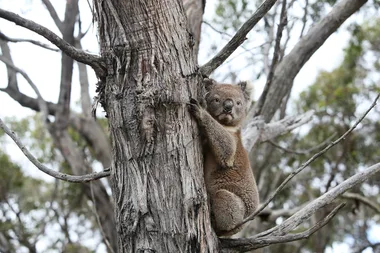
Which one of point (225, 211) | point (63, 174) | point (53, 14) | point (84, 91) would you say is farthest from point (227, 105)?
point (84, 91)

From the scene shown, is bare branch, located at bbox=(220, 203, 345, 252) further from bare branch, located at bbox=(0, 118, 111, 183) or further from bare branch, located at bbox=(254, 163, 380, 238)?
bare branch, located at bbox=(0, 118, 111, 183)

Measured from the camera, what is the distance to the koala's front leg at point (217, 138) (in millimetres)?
3555

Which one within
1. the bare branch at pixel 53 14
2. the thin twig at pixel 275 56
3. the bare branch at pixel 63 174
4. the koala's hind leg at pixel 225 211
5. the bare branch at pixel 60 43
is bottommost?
the koala's hind leg at pixel 225 211

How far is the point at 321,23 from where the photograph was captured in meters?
6.71

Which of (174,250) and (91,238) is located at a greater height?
(91,238)

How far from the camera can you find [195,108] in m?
3.40

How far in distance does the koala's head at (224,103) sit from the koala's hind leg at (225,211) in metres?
0.83

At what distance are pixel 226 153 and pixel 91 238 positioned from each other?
580 inches

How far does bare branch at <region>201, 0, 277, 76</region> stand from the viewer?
331 cm

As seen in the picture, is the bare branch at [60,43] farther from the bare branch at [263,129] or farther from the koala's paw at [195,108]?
the bare branch at [263,129]

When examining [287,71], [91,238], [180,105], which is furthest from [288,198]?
[180,105]

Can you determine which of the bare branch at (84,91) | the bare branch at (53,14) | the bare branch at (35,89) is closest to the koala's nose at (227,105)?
the bare branch at (53,14)

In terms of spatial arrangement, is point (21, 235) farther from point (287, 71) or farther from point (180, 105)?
point (180, 105)

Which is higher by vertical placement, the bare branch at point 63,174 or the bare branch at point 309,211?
the bare branch at point 63,174
